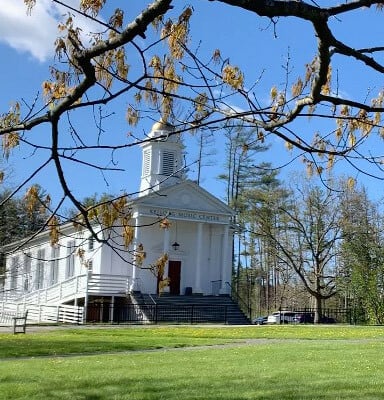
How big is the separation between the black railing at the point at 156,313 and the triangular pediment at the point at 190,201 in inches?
229

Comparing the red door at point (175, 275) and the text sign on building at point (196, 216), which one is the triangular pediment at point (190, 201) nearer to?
the text sign on building at point (196, 216)

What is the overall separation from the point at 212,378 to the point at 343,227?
116 feet

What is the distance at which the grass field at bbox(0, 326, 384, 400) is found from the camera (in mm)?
8625

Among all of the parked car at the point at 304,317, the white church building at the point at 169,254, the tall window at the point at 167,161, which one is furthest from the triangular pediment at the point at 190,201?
the parked car at the point at 304,317

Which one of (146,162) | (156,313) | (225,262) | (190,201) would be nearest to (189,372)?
(156,313)

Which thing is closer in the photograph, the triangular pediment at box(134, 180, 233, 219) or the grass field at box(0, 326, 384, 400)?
the grass field at box(0, 326, 384, 400)

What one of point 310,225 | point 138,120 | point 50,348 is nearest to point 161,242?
point 310,225

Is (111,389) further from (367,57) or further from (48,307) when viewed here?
(48,307)

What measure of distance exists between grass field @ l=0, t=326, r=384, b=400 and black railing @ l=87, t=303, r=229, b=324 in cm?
1867

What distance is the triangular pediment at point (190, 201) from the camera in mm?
38500

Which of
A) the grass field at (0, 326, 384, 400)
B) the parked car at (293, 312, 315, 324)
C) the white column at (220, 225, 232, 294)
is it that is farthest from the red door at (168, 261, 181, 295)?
the grass field at (0, 326, 384, 400)

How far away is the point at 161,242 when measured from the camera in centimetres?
3931

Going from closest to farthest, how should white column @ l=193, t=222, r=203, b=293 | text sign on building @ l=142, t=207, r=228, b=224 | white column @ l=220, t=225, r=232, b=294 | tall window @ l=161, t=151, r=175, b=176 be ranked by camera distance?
text sign on building @ l=142, t=207, r=228, b=224 < white column @ l=193, t=222, r=203, b=293 < white column @ l=220, t=225, r=232, b=294 < tall window @ l=161, t=151, r=175, b=176

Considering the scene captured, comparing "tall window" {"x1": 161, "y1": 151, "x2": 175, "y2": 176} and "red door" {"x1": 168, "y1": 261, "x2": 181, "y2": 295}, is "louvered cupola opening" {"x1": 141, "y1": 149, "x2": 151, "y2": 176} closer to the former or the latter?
"tall window" {"x1": 161, "y1": 151, "x2": 175, "y2": 176}
